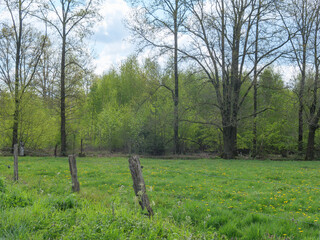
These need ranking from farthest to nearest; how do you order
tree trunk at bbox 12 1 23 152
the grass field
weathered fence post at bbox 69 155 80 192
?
tree trunk at bbox 12 1 23 152, weathered fence post at bbox 69 155 80 192, the grass field

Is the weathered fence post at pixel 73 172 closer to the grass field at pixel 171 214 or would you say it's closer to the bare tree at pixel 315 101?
the grass field at pixel 171 214

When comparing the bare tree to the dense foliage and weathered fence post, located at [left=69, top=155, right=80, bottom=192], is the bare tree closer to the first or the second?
the dense foliage

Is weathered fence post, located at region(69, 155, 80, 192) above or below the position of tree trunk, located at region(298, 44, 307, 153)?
below

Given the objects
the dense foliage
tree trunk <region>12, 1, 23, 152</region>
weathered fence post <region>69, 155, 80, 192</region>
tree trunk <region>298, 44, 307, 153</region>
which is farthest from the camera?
the dense foliage

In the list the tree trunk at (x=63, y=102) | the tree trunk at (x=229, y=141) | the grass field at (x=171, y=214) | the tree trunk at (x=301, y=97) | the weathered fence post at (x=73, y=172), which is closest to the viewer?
the grass field at (x=171, y=214)

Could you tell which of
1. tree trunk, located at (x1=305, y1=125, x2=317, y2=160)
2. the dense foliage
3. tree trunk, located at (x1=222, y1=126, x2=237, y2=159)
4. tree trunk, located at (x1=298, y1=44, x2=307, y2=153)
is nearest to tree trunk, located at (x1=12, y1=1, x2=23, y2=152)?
the dense foliage

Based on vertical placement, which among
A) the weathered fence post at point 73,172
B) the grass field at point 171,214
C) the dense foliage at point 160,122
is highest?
the dense foliage at point 160,122

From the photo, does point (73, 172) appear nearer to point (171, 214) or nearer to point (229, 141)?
point (171, 214)

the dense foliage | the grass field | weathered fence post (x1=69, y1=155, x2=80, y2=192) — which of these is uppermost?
the dense foliage

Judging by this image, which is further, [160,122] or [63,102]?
[160,122]

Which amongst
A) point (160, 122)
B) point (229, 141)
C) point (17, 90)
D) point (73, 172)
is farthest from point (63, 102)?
point (73, 172)

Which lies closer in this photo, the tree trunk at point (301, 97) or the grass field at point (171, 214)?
the grass field at point (171, 214)

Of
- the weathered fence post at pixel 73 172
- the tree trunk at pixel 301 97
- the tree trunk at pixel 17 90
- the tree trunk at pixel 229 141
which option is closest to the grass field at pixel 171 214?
the weathered fence post at pixel 73 172

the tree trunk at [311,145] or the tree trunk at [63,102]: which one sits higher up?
the tree trunk at [63,102]
